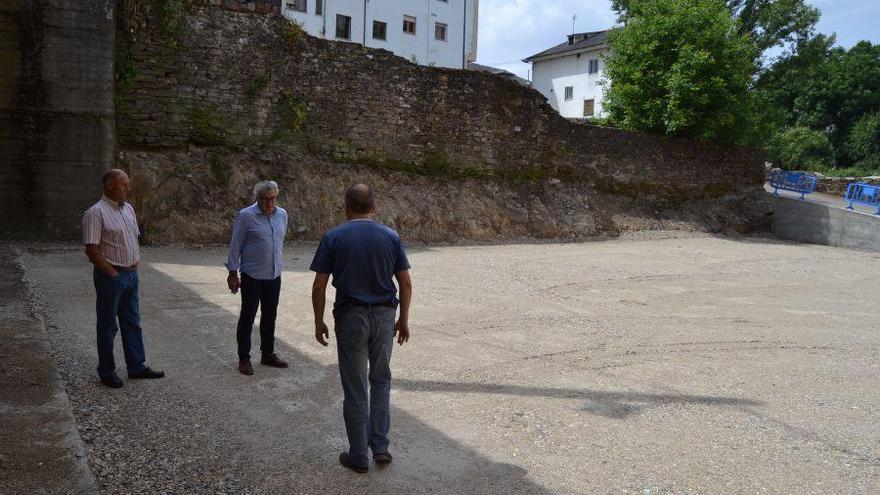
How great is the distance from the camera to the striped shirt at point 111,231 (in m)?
4.65

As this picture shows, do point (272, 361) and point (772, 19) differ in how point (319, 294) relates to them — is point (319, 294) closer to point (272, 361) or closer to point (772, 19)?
point (272, 361)

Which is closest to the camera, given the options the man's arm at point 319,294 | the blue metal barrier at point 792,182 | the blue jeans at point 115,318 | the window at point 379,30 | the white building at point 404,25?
the man's arm at point 319,294

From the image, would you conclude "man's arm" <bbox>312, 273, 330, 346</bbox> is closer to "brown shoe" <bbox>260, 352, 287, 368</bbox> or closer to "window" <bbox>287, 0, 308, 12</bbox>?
"brown shoe" <bbox>260, 352, 287, 368</bbox>

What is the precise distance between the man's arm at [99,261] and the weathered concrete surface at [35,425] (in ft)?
2.25

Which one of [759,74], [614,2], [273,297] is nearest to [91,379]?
[273,297]

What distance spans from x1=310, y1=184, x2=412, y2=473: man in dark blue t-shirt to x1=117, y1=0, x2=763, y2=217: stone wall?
454 inches

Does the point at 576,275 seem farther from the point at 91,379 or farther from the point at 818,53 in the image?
the point at 818,53

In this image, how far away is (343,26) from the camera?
3738 cm

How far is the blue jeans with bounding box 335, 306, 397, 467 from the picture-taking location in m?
3.69

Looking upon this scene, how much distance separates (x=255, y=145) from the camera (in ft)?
50.1

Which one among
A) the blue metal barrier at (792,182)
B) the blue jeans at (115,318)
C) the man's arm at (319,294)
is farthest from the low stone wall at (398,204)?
the man's arm at (319,294)

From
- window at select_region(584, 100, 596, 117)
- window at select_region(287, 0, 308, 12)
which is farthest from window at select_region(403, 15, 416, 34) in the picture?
window at select_region(584, 100, 596, 117)

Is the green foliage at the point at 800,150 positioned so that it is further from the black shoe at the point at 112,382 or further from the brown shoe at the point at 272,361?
the black shoe at the point at 112,382

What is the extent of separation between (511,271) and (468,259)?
159 centimetres
